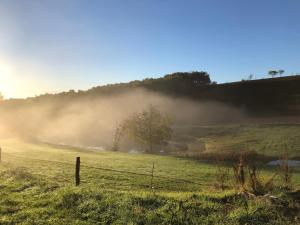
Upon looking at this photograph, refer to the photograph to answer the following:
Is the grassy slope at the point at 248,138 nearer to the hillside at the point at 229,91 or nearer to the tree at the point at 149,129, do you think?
the tree at the point at 149,129

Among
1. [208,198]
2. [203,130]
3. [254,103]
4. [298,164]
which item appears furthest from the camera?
[254,103]

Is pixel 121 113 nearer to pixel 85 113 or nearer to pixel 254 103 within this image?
pixel 85 113

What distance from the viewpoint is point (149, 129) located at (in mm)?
73938

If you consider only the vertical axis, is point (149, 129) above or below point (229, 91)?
below

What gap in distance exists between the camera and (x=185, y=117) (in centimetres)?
11800

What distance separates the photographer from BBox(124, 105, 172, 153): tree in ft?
241

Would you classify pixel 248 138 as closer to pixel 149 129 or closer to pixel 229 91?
pixel 149 129

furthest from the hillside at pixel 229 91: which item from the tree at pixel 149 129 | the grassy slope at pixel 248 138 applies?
the tree at pixel 149 129

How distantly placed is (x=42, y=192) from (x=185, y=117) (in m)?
99.3

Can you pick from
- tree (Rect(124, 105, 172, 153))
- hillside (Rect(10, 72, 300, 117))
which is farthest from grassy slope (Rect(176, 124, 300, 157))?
hillside (Rect(10, 72, 300, 117))

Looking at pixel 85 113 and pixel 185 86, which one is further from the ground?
pixel 185 86

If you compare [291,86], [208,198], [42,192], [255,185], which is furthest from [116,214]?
[291,86]

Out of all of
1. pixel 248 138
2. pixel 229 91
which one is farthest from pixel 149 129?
pixel 229 91

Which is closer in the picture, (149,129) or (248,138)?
(248,138)
